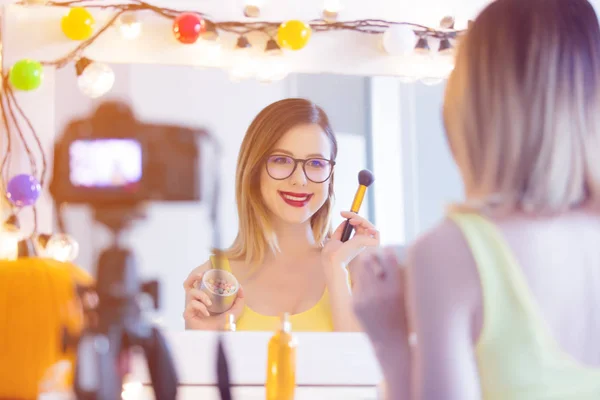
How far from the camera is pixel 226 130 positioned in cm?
114

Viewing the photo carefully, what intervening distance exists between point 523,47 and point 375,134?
616mm

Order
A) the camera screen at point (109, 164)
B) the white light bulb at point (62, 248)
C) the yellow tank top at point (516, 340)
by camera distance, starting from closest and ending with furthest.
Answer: the yellow tank top at point (516, 340), the camera screen at point (109, 164), the white light bulb at point (62, 248)

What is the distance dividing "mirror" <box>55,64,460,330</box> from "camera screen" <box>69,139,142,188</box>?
0.52ft

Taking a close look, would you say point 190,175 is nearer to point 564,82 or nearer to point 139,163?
point 139,163

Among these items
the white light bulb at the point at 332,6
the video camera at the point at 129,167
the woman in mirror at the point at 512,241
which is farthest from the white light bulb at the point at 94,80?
the woman in mirror at the point at 512,241

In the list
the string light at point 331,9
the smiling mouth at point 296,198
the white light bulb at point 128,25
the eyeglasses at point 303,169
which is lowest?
the smiling mouth at point 296,198

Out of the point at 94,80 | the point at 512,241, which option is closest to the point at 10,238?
the point at 94,80

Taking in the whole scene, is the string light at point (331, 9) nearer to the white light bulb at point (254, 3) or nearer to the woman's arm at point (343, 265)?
the white light bulb at point (254, 3)

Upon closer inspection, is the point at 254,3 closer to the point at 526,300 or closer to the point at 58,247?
the point at 58,247

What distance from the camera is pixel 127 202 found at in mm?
905

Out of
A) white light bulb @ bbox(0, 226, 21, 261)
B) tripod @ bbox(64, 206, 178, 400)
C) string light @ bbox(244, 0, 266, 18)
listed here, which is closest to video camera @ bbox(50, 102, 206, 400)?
tripod @ bbox(64, 206, 178, 400)

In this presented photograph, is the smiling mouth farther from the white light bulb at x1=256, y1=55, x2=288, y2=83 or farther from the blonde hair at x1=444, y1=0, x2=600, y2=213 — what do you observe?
the blonde hair at x1=444, y1=0, x2=600, y2=213

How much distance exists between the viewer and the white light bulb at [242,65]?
3.86ft

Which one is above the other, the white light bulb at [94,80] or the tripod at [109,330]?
the white light bulb at [94,80]
